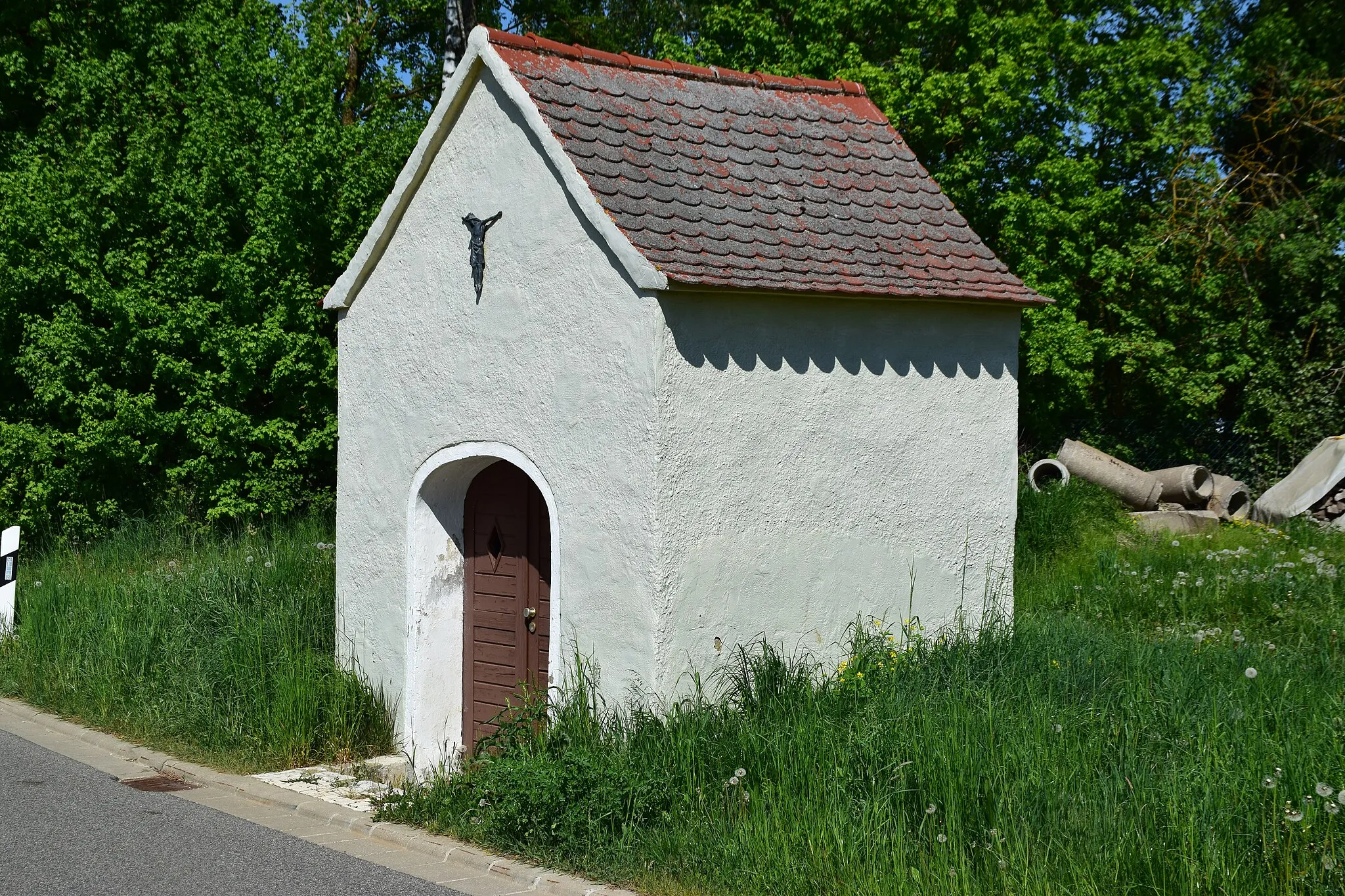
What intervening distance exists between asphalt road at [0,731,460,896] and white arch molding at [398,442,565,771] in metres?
1.67

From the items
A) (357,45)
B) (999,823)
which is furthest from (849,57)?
(999,823)

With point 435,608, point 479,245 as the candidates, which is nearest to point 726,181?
point 479,245

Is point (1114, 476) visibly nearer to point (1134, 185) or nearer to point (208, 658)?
point (1134, 185)

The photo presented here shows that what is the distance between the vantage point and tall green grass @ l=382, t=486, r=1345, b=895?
17.8 feet

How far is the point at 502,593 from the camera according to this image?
9297 millimetres

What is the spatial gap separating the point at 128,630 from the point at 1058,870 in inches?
322

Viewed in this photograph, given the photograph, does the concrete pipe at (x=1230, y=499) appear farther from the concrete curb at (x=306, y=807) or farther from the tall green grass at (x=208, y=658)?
the concrete curb at (x=306, y=807)

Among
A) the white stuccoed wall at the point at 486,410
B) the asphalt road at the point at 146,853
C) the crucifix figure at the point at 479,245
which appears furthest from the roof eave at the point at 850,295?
the asphalt road at the point at 146,853

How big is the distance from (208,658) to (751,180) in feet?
17.8

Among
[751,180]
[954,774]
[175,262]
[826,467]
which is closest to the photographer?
[954,774]

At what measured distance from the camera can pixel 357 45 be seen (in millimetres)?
20938

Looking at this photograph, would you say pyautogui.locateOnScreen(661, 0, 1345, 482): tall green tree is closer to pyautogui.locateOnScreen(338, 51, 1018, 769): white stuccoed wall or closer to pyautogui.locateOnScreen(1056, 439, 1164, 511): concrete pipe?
pyautogui.locateOnScreen(1056, 439, 1164, 511): concrete pipe

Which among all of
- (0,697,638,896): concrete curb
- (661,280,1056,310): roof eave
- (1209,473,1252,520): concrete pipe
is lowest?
(0,697,638,896): concrete curb

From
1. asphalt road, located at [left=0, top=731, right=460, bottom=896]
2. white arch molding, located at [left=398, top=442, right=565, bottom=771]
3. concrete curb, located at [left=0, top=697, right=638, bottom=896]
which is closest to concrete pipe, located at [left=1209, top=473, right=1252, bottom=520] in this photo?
white arch molding, located at [left=398, top=442, right=565, bottom=771]
